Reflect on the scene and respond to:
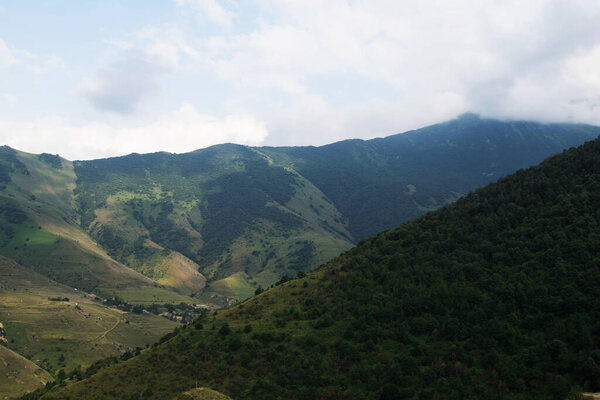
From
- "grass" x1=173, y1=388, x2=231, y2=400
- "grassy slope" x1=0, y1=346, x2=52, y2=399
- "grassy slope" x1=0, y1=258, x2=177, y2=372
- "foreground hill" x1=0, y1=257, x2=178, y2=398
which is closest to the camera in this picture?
"grass" x1=173, y1=388, x2=231, y2=400

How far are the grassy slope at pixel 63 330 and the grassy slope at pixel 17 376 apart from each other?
48.2 feet

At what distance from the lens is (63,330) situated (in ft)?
540

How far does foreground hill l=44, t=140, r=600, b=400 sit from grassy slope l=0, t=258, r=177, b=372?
9686cm

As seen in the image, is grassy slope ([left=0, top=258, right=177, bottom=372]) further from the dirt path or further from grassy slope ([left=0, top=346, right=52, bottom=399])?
grassy slope ([left=0, top=346, right=52, bottom=399])

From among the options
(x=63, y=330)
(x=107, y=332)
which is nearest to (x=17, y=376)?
(x=63, y=330)

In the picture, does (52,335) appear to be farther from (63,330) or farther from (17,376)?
(17,376)

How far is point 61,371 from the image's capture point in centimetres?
13612

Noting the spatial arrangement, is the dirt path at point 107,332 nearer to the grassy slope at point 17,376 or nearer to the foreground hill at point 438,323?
the grassy slope at point 17,376

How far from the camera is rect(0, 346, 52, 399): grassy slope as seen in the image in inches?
4451

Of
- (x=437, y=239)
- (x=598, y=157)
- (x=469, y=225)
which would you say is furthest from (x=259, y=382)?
(x=598, y=157)

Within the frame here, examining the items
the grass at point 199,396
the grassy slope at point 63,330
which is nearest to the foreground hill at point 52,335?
the grassy slope at point 63,330

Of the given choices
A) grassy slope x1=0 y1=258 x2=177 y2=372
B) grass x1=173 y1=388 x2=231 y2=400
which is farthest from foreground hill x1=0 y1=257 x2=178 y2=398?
grass x1=173 y1=388 x2=231 y2=400

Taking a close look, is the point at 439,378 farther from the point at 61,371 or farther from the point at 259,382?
the point at 61,371

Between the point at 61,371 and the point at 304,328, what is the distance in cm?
11196
